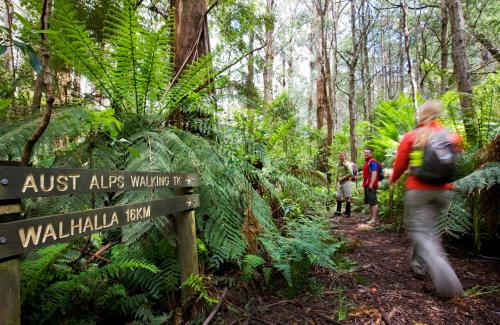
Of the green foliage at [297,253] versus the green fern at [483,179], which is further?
the green fern at [483,179]

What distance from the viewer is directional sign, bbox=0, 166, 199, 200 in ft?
4.13

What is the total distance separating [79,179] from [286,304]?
5.29ft

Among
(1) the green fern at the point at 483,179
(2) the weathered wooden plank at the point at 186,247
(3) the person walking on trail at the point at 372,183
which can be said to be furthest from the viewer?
(3) the person walking on trail at the point at 372,183

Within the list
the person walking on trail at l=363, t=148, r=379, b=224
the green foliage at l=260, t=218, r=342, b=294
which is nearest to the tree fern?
the green foliage at l=260, t=218, r=342, b=294

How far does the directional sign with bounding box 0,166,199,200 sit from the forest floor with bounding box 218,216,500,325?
1.03 m

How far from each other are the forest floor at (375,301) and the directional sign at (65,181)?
40.6 inches

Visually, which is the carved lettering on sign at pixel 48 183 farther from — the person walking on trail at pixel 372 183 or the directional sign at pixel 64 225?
the person walking on trail at pixel 372 183

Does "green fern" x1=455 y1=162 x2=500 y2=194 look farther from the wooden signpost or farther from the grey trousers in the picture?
the wooden signpost

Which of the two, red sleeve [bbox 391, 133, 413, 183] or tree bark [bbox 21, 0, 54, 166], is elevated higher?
tree bark [bbox 21, 0, 54, 166]

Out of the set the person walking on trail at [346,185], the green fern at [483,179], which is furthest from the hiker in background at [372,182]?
the green fern at [483,179]

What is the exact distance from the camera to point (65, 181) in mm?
1456

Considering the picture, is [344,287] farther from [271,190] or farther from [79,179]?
[79,179]

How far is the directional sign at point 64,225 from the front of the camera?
125cm

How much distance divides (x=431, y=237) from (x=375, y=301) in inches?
25.5
